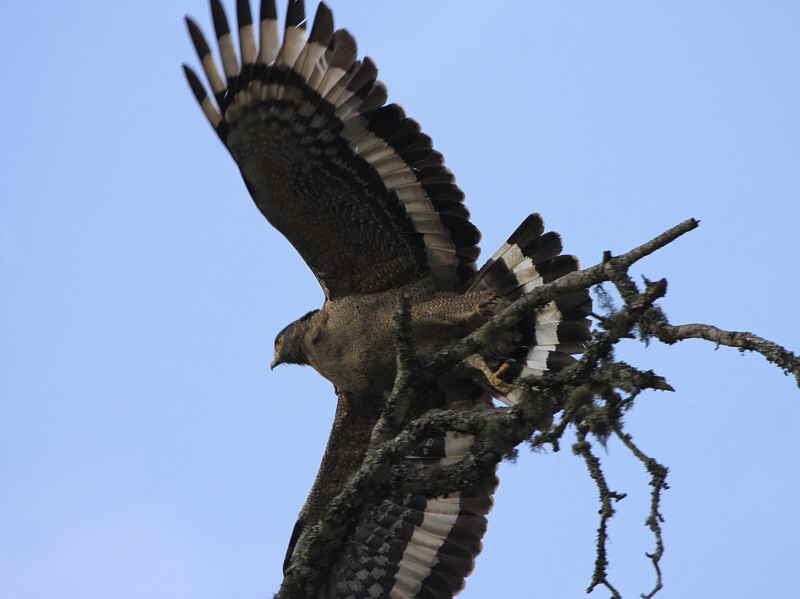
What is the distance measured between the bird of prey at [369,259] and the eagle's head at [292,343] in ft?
0.06

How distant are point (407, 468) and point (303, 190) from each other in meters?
2.92

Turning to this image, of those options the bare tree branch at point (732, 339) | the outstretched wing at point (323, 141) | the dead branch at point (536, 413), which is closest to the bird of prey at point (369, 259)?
the outstretched wing at point (323, 141)

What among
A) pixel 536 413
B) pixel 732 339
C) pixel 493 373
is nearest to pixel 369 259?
pixel 493 373

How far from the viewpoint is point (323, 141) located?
26.4ft

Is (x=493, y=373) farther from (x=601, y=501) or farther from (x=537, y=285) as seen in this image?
(x=601, y=501)

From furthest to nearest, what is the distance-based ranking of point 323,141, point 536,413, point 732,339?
1. point 323,141
2. point 536,413
3. point 732,339

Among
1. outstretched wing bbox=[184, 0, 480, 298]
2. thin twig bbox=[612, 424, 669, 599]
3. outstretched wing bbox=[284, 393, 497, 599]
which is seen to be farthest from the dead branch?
outstretched wing bbox=[284, 393, 497, 599]

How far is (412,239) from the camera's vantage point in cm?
845

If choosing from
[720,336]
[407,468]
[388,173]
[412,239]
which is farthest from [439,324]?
[720,336]

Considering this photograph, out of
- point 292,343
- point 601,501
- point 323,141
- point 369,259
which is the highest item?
point 323,141

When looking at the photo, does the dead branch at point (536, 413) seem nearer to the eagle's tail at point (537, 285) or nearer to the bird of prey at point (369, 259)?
the bird of prey at point (369, 259)

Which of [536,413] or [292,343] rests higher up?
[292,343]

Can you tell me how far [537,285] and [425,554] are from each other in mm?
2485

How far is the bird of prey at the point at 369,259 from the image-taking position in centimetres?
794
